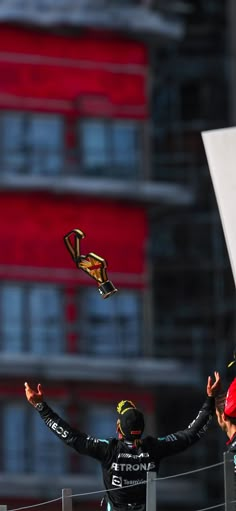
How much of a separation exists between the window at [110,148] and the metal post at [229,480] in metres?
30.5

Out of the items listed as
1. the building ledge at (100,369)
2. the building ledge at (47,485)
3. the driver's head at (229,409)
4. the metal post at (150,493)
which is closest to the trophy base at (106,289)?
the driver's head at (229,409)

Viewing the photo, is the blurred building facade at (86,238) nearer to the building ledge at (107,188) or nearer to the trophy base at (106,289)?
the building ledge at (107,188)

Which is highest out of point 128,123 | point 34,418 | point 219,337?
point 128,123

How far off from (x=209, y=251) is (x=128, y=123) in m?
4.34

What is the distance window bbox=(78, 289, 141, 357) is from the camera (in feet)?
162

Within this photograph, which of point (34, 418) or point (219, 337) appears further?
point (219, 337)

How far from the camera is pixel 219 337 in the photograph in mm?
52188

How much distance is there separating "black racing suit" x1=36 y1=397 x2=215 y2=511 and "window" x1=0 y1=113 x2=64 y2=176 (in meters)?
28.4

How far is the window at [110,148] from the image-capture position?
165 feet

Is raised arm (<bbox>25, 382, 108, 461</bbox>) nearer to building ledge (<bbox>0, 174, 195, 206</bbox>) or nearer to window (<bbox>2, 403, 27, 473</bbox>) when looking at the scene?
window (<bbox>2, 403, 27, 473</bbox>)

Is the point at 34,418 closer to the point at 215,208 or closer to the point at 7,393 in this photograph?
the point at 7,393

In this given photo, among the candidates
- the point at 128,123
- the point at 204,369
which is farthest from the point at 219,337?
the point at 128,123

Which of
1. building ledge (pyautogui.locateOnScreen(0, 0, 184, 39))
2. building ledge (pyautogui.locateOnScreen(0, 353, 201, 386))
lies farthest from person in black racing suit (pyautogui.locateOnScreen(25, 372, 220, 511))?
building ledge (pyautogui.locateOnScreen(0, 0, 184, 39))

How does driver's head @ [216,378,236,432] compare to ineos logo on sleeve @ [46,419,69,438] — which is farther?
ineos logo on sleeve @ [46,419,69,438]
